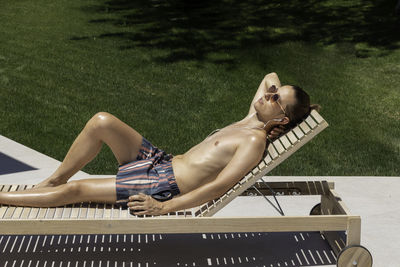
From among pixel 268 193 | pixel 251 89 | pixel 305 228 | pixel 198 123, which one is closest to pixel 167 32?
pixel 251 89

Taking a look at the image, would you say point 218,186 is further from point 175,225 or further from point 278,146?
point 278,146

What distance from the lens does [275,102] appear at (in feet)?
14.6

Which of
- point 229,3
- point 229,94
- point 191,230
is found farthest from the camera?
point 229,3

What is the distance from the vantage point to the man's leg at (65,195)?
421 cm

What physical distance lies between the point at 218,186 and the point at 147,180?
0.54 metres

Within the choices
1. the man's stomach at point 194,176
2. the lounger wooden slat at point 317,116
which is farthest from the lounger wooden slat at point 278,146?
the man's stomach at point 194,176

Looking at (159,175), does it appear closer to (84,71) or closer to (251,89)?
(251,89)

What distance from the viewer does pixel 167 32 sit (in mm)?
13148

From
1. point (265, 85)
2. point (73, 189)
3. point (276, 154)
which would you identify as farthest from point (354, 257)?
point (73, 189)

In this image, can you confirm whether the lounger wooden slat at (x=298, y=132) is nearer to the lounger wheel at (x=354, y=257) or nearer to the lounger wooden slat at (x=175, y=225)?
the lounger wooden slat at (x=175, y=225)

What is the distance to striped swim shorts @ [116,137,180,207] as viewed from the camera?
4332 mm

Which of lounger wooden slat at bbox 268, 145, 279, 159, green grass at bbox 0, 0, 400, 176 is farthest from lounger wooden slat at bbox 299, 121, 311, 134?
green grass at bbox 0, 0, 400, 176

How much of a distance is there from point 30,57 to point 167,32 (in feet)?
9.89

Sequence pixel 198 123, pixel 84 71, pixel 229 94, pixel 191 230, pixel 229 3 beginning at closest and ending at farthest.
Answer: pixel 191 230
pixel 198 123
pixel 229 94
pixel 84 71
pixel 229 3
